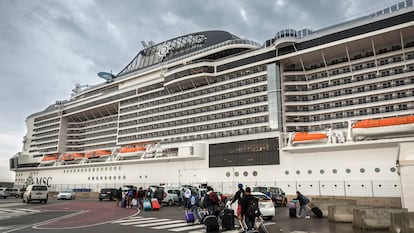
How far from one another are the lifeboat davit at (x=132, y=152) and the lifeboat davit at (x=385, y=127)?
98.9 feet

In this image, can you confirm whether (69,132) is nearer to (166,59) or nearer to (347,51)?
(166,59)

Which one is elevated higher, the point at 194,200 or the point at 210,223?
the point at 194,200

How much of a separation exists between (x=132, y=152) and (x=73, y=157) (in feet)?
57.6

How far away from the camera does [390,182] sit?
27.0m

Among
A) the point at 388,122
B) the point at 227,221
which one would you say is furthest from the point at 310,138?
the point at 227,221

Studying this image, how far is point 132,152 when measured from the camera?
47469mm

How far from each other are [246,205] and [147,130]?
4231 cm

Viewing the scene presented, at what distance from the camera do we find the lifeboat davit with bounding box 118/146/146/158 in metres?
46.9

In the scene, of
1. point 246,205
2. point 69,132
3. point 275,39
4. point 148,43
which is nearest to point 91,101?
point 69,132

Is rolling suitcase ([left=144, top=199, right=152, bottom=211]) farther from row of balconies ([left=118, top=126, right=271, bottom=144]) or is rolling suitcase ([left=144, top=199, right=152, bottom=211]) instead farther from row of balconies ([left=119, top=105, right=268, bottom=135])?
row of balconies ([left=119, top=105, right=268, bottom=135])

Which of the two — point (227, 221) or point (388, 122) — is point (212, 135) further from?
point (227, 221)

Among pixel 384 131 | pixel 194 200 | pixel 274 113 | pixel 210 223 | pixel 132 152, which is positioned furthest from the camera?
pixel 132 152

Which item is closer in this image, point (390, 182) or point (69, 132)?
point (390, 182)

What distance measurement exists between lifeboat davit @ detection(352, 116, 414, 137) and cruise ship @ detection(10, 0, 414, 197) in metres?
0.08
